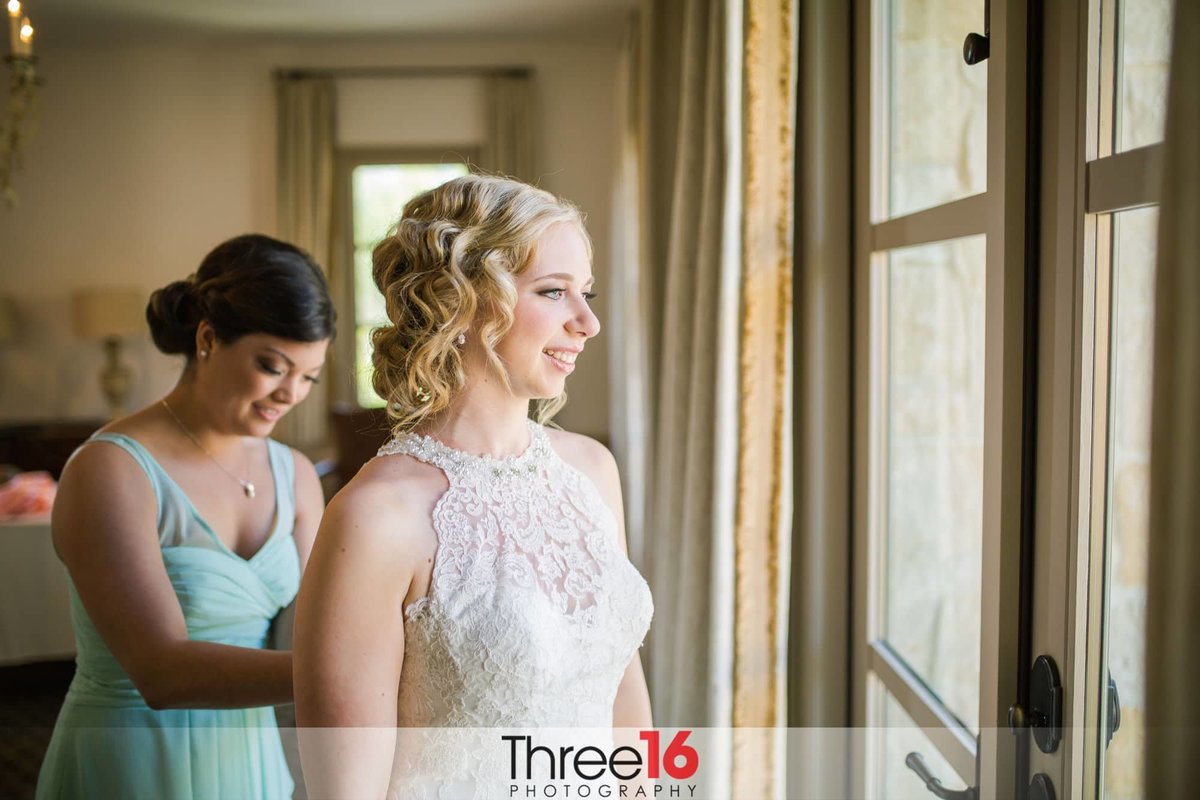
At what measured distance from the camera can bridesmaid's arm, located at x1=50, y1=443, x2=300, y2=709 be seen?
1.23 meters

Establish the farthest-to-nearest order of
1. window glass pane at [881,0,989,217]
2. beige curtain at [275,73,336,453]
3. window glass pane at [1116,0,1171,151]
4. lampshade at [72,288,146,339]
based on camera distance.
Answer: beige curtain at [275,73,336,453] < lampshade at [72,288,146,339] < window glass pane at [881,0,989,217] < window glass pane at [1116,0,1171,151]

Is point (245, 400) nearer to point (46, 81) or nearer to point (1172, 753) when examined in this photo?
point (46, 81)

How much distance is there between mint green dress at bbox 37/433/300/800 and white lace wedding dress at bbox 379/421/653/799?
487mm

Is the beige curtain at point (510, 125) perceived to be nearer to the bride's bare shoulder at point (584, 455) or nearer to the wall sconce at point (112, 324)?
the wall sconce at point (112, 324)

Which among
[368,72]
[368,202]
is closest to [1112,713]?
[368,72]

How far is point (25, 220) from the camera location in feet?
6.23

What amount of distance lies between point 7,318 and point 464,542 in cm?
178

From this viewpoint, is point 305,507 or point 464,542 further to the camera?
point 305,507

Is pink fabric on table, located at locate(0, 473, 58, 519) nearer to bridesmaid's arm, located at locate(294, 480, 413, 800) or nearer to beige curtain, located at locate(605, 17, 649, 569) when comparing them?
bridesmaid's arm, located at locate(294, 480, 413, 800)

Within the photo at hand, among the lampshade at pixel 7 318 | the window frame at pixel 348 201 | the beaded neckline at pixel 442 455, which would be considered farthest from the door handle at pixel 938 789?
the window frame at pixel 348 201

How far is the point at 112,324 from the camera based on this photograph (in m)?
2.84

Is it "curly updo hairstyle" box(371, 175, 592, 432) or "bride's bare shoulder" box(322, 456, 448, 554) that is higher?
"curly updo hairstyle" box(371, 175, 592, 432)
